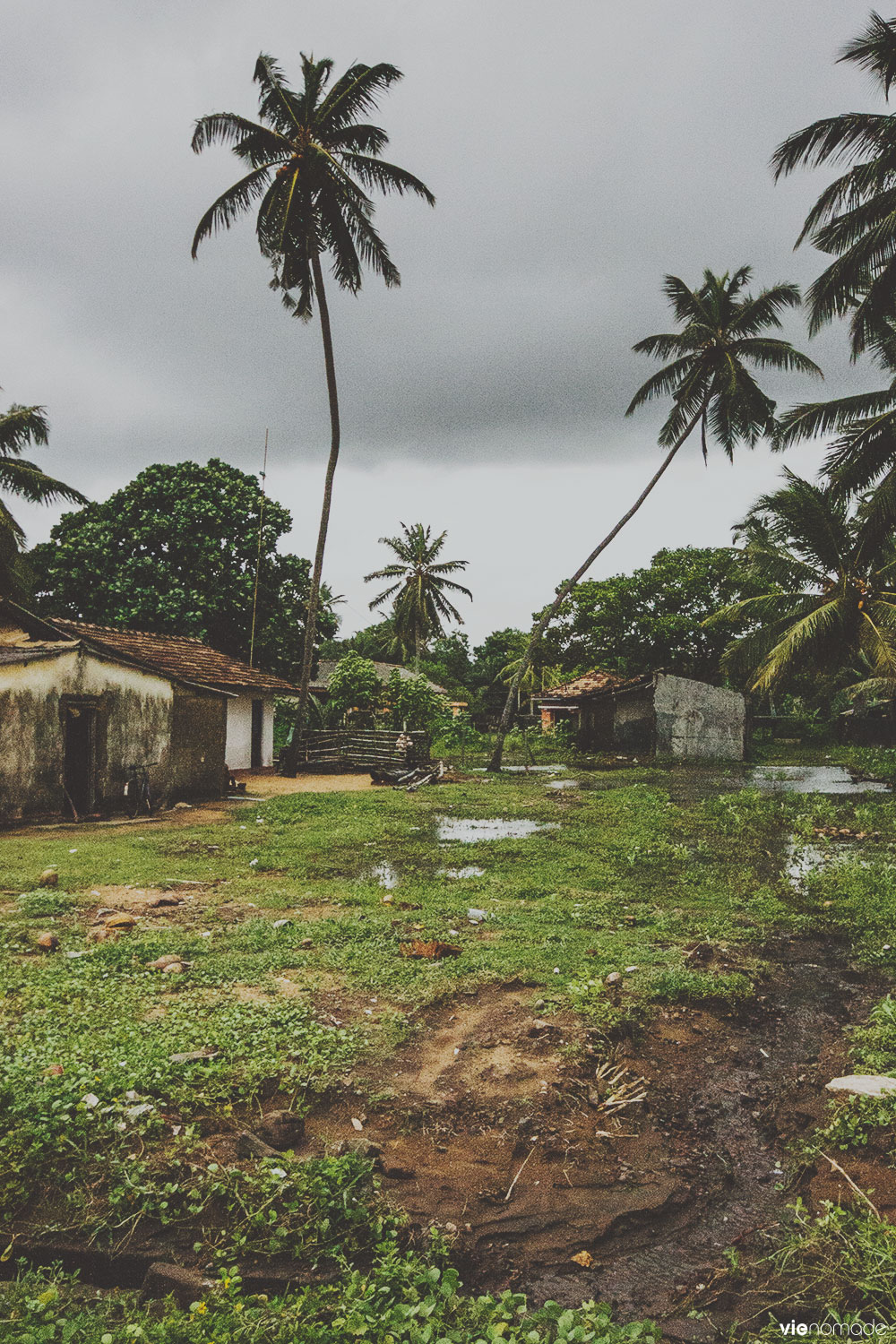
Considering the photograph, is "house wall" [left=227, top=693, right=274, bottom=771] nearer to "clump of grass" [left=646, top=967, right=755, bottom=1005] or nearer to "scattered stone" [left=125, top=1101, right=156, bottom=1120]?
"clump of grass" [left=646, top=967, right=755, bottom=1005]

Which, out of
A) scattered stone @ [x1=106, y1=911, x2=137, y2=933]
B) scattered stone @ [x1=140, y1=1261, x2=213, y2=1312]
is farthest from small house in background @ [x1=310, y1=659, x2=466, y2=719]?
scattered stone @ [x1=140, y1=1261, x2=213, y2=1312]

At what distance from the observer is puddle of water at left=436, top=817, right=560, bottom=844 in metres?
11.4

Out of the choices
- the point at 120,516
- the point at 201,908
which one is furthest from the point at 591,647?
the point at 201,908

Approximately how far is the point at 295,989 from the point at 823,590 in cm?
1829

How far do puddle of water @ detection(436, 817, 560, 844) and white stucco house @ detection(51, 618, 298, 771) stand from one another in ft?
24.6

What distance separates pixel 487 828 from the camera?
1244cm

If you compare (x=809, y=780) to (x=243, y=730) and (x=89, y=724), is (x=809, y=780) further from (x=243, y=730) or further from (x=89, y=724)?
(x=89, y=724)

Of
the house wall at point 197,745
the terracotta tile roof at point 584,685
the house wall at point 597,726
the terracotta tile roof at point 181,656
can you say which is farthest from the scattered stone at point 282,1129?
the terracotta tile roof at point 584,685

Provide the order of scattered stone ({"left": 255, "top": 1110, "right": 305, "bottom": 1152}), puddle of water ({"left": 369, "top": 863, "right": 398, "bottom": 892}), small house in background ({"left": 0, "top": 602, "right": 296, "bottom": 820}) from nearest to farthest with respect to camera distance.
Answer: scattered stone ({"left": 255, "top": 1110, "right": 305, "bottom": 1152})
puddle of water ({"left": 369, "top": 863, "right": 398, "bottom": 892})
small house in background ({"left": 0, "top": 602, "right": 296, "bottom": 820})

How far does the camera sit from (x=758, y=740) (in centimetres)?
3566

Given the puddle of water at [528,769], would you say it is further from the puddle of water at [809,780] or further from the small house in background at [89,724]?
the small house in background at [89,724]

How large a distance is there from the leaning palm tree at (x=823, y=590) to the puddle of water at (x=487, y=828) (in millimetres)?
8543

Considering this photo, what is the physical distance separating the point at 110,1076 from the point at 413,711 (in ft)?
70.8

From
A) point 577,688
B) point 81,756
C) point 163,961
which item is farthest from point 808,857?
point 577,688
